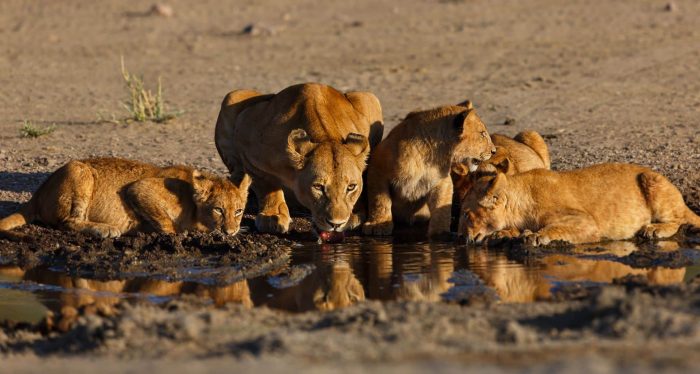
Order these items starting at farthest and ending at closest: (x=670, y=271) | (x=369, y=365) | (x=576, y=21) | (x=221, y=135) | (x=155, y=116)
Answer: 1. (x=576, y=21)
2. (x=155, y=116)
3. (x=221, y=135)
4. (x=670, y=271)
5. (x=369, y=365)

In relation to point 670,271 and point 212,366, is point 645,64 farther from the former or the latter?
point 212,366

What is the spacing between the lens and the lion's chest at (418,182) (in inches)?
425

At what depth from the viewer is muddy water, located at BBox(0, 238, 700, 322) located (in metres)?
8.34

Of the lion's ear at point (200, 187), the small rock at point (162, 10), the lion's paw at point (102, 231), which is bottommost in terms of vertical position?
the lion's paw at point (102, 231)

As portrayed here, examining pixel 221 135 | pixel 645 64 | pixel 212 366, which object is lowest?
pixel 212 366

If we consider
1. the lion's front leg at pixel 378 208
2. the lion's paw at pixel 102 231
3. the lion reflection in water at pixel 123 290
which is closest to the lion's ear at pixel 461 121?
the lion's front leg at pixel 378 208

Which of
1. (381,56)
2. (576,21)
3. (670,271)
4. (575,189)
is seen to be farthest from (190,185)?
(576,21)

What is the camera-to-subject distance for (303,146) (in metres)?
10.4

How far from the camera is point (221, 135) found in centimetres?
1245

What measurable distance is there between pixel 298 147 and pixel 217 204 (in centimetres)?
80

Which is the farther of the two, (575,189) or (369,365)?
(575,189)

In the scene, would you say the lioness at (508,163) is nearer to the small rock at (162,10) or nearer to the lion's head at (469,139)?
the lion's head at (469,139)

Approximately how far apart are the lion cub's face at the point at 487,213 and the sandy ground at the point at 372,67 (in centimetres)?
211

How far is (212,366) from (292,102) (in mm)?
5383
